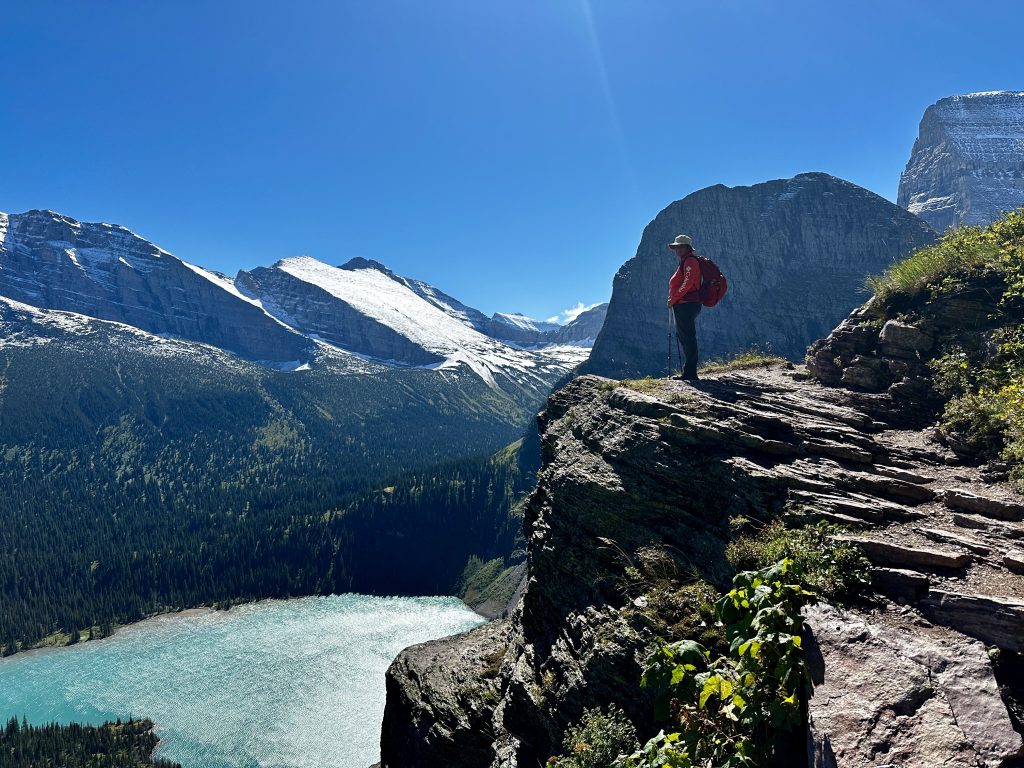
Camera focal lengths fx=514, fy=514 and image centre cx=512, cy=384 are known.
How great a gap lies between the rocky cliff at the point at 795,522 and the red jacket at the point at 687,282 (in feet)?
11.3

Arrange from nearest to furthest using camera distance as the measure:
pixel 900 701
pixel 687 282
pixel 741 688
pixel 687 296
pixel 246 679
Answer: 1. pixel 900 701
2. pixel 741 688
3. pixel 687 282
4. pixel 687 296
5. pixel 246 679

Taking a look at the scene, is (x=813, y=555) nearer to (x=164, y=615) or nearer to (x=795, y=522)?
(x=795, y=522)

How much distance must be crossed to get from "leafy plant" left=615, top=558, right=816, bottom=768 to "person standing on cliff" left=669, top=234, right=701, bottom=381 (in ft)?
48.8

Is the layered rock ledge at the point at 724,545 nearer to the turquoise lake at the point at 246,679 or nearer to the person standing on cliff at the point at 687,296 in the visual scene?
the person standing on cliff at the point at 687,296

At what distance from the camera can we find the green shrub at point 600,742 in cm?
975

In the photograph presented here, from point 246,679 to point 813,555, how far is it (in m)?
131

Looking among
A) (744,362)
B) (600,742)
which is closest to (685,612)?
(600,742)

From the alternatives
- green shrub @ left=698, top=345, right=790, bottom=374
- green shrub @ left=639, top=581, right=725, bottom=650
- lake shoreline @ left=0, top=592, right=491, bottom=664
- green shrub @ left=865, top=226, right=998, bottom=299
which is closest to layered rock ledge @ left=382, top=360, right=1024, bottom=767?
green shrub @ left=639, top=581, right=725, bottom=650

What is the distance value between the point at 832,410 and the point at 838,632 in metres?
10.9

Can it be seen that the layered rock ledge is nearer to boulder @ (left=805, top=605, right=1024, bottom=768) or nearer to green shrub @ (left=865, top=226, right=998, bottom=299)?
boulder @ (left=805, top=605, right=1024, bottom=768)

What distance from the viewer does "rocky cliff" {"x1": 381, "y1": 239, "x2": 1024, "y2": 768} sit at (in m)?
6.42

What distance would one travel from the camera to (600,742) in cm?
992

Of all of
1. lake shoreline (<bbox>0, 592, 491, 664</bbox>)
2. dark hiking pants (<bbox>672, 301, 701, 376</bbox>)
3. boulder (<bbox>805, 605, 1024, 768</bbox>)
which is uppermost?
dark hiking pants (<bbox>672, 301, 701, 376</bbox>)

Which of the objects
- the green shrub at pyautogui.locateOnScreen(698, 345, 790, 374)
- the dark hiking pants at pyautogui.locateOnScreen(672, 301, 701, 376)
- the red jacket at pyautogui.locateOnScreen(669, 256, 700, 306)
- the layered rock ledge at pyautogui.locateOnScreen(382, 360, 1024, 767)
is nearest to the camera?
the layered rock ledge at pyautogui.locateOnScreen(382, 360, 1024, 767)
